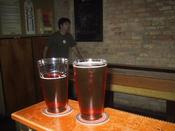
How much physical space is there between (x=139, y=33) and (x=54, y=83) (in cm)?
316

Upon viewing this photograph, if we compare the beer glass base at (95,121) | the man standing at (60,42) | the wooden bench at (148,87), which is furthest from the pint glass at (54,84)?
the man standing at (60,42)

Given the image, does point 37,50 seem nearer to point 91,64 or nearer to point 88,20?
point 88,20

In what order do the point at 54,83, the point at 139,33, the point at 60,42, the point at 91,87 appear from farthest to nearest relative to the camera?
1. the point at 60,42
2. the point at 139,33
3. the point at 54,83
4. the point at 91,87

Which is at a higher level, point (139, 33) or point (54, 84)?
point (139, 33)

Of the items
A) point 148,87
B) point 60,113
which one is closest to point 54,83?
point 60,113

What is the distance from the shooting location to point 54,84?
102 centimetres

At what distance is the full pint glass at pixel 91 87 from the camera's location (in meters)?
0.90

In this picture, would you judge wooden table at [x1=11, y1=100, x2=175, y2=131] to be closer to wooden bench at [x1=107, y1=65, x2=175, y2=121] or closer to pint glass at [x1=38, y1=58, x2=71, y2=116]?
pint glass at [x1=38, y1=58, x2=71, y2=116]

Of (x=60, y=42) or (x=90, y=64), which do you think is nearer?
(x=90, y=64)

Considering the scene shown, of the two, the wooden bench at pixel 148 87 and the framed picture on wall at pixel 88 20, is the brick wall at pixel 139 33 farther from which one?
the wooden bench at pixel 148 87

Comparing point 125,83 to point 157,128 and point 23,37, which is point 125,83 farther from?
point 23,37

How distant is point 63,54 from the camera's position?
4.18 m

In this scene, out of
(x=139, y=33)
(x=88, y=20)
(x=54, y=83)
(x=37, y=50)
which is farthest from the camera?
(x=88, y=20)

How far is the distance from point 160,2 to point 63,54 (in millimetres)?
1951
